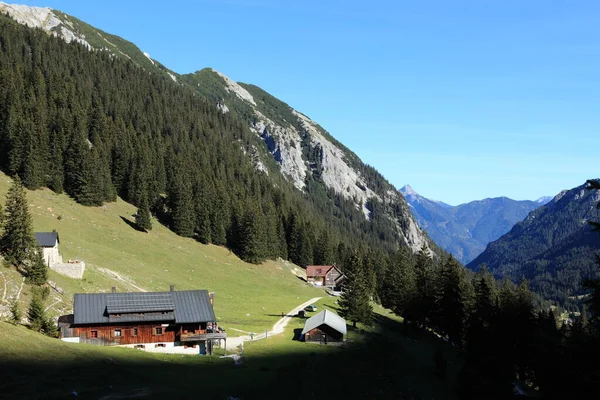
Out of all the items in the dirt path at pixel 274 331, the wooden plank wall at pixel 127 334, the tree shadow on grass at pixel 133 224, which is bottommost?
the dirt path at pixel 274 331

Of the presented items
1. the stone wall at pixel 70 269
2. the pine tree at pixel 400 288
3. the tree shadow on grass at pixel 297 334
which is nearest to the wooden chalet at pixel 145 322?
the stone wall at pixel 70 269

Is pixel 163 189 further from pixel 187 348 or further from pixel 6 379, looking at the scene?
pixel 6 379

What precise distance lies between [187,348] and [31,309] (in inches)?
711

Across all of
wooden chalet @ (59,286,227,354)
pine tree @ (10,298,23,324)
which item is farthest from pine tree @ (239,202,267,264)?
pine tree @ (10,298,23,324)

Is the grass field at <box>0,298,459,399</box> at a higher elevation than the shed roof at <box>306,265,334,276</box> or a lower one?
lower

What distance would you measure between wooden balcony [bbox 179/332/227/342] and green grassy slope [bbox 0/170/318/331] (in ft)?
30.7

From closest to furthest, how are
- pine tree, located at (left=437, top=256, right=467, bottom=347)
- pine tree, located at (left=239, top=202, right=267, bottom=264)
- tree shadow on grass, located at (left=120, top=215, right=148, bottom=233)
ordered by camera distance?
pine tree, located at (left=437, top=256, right=467, bottom=347)
tree shadow on grass, located at (left=120, top=215, right=148, bottom=233)
pine tree, located at (left=239, top=202, right=267, bottom=264)

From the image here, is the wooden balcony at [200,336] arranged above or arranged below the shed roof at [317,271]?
below

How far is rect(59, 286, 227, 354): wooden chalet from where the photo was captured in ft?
168

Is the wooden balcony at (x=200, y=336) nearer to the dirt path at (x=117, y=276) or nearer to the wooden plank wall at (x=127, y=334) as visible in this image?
the wooden plank wall at (x=127, y=334)

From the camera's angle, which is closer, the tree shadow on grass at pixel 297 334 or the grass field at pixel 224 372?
the grass field at pixel 224 372

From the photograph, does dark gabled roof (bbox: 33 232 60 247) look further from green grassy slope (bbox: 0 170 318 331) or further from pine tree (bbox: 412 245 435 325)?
pine tree (bbox: 412 245 435 325)

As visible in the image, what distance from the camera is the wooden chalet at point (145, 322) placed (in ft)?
168

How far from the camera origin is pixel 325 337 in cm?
6606
